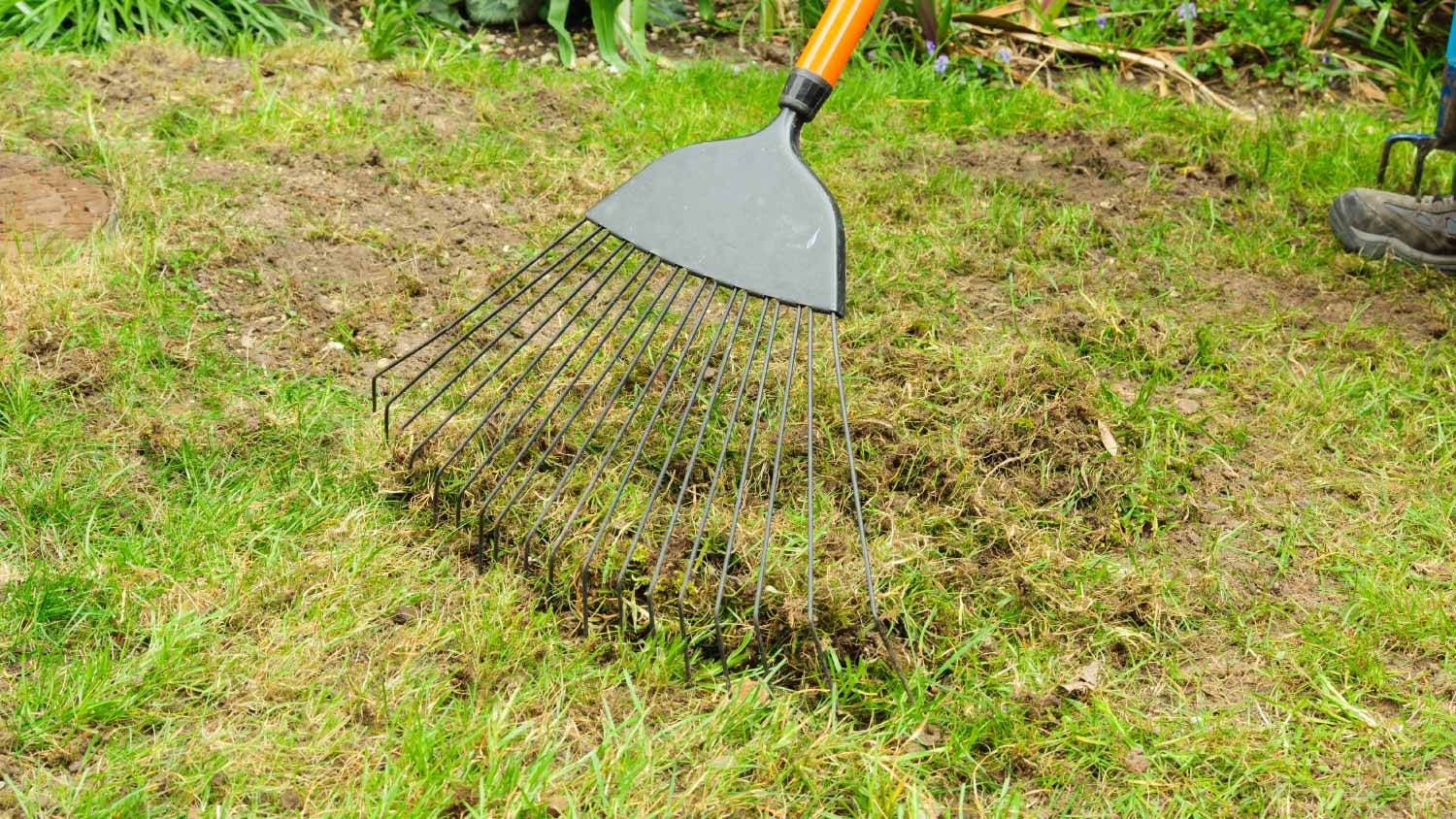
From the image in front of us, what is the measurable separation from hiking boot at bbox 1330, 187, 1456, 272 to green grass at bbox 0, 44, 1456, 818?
96 mm

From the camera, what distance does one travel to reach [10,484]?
2135 millimetres

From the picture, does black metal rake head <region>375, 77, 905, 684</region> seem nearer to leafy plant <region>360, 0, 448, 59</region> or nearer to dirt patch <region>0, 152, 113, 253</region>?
dirt patch <region>0, 152, 113, 253</region>

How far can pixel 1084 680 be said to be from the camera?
194 centimetres

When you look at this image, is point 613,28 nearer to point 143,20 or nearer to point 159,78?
point 159,78

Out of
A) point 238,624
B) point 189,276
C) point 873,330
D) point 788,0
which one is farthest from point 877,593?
point 788,0

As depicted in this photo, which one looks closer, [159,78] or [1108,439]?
[1108,439]

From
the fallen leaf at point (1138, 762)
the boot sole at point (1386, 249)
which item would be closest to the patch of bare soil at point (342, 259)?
the fallen leaf at point (1138, 762)

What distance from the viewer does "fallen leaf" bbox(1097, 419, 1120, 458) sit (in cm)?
240

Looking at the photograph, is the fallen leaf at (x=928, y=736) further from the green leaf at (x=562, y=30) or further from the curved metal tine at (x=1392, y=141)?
the green leaf at (x=562, y=30)

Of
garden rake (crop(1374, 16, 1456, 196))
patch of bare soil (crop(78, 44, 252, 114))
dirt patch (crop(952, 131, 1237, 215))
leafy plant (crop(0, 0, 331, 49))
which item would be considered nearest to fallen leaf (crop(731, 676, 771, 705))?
dirt patch (crop(952, 131, 1237, 215))

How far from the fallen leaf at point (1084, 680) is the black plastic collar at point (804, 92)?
108 centimetres

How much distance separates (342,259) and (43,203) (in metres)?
0.78

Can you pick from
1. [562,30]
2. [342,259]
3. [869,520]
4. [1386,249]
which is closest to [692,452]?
[869,520]

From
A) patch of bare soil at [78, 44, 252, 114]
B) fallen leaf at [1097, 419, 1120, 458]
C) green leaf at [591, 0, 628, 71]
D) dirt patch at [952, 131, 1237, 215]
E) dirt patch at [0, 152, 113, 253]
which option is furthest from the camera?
green leaf at [591, 0, 628, 71]
